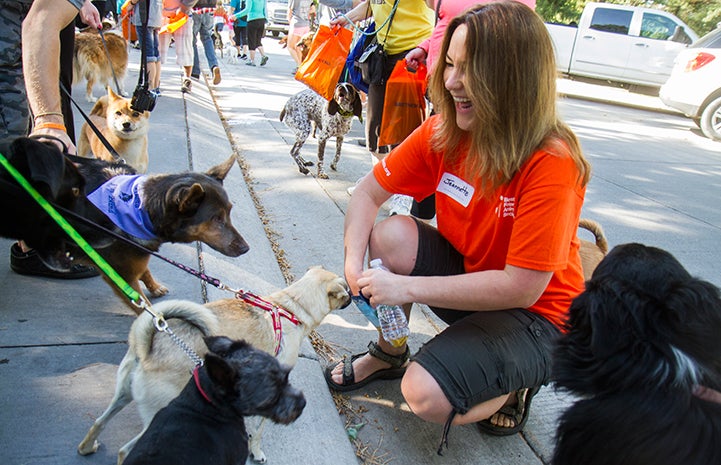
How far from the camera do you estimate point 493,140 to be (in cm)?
202

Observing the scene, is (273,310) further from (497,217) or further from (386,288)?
(497,217)

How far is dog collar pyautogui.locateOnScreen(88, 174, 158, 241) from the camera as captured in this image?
251 cm

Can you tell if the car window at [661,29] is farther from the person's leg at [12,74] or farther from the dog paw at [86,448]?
the dog paw at [86,448]

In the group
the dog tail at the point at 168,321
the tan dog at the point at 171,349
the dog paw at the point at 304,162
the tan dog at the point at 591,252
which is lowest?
the dog paw at the point at 304,162

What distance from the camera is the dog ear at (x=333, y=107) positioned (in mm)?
5672

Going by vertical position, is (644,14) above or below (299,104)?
above

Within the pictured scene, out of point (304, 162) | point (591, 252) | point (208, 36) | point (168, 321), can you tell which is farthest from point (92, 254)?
point (208, 36)

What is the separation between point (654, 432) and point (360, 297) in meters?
1.32

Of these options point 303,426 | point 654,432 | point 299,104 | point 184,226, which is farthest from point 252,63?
point 654,432

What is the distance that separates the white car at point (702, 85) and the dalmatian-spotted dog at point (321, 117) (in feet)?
29.5

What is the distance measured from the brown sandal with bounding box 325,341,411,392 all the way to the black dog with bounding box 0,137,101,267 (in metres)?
1.38

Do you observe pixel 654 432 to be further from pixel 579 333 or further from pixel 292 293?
pixel 292 293

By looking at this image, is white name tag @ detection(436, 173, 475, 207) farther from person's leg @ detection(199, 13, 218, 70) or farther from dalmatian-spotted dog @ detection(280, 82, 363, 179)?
person's leg @ detection(199, 13, 218, 70)

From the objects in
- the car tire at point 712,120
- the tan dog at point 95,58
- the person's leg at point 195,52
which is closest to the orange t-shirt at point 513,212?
the tan dog at point 95,58
